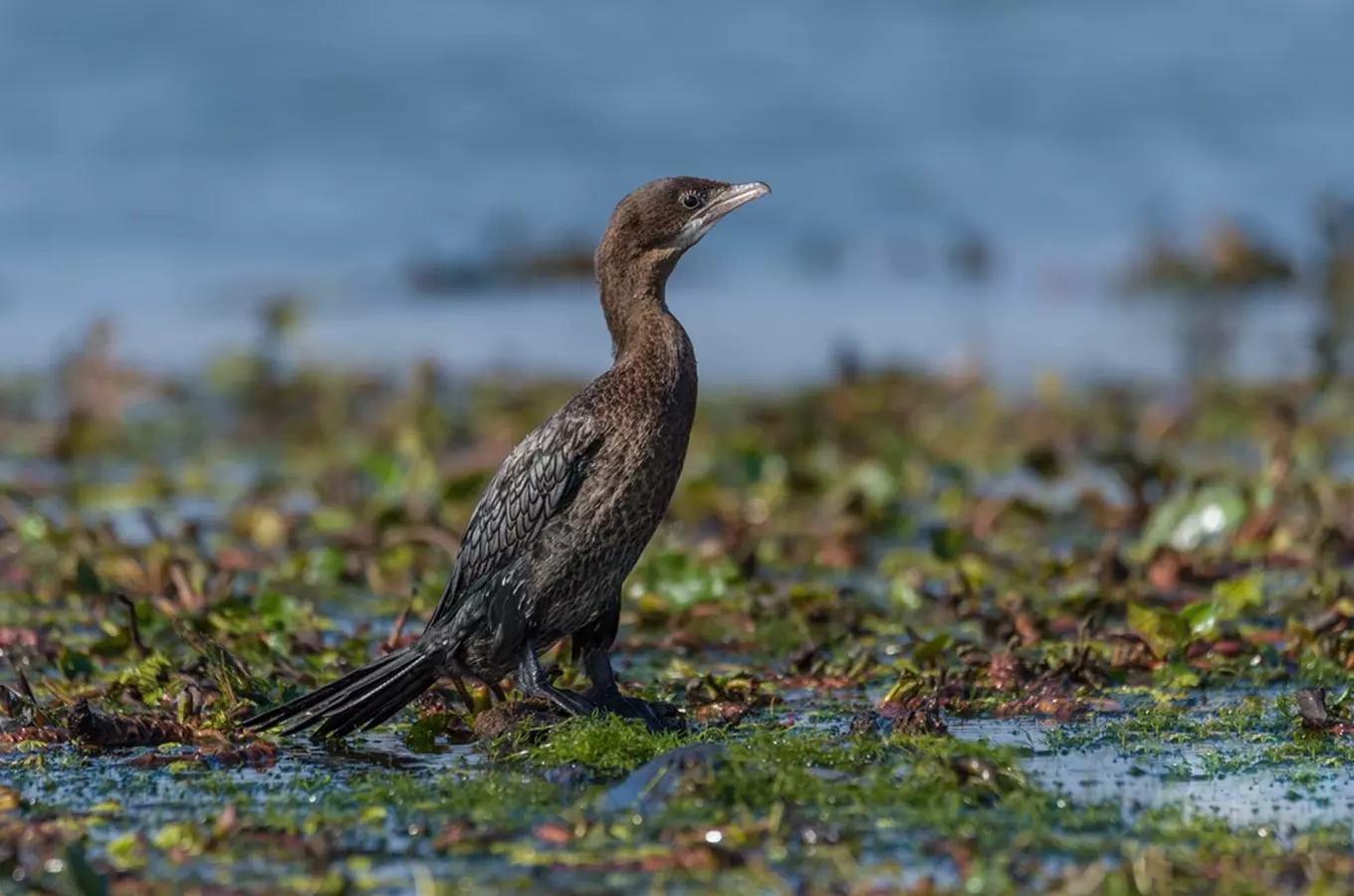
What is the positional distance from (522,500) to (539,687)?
542 millimetres

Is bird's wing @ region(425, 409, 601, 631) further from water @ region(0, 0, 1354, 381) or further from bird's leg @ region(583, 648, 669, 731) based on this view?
water @ region(0, 0, 1354, 381)

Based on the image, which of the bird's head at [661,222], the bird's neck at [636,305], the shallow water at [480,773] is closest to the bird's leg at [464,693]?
the shallow water at [480,773]

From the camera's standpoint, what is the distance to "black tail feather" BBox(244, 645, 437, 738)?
20.4 feet

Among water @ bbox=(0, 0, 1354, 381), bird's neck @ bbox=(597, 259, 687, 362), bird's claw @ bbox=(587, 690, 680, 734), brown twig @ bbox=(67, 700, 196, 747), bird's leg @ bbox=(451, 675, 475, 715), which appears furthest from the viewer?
water @ bbox=(0, 0, 1354, 381)

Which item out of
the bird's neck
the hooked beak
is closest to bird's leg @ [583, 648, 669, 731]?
the bird's neck

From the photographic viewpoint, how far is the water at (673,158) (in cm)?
1653

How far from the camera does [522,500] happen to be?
6457 millimetres

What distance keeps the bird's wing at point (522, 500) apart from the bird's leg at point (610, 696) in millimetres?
416

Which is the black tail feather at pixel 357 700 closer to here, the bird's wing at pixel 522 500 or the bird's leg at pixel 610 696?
the bird's wing at pixel 522 500

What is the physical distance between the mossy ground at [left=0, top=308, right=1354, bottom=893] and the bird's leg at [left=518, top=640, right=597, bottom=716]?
9.2 inches

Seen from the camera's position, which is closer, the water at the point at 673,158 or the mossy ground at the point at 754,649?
the mossy ground at the point at 754,649

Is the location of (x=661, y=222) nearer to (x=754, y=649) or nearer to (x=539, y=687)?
(x=539, y=687)

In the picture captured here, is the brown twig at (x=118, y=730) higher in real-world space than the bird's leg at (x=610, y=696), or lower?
higher

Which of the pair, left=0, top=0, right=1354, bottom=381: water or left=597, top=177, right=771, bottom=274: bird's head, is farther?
left=0, top=0, right=1354, bottom=381: water
